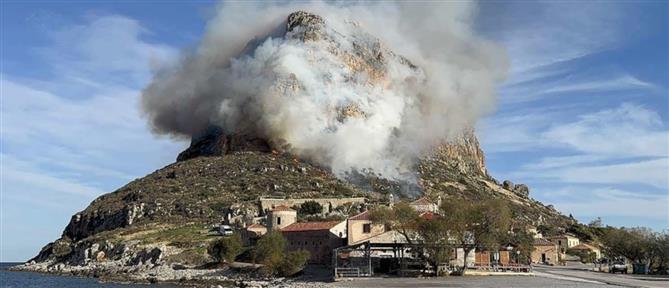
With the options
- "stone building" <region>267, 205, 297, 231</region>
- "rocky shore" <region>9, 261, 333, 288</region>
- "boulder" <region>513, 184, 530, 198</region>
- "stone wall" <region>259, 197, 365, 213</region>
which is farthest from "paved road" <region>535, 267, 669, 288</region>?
"boulder" <region>513, 184, 530, 198</region>

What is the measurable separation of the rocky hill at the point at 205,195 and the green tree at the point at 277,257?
8.62 meters

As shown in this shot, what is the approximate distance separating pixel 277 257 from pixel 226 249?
9.84 metres

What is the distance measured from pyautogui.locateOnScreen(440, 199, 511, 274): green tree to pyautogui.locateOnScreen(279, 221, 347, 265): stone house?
15854 mm

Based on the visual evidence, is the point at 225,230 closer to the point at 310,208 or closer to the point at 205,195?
the point at 310,208

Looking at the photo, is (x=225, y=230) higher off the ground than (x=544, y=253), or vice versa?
(x=225, y=230)

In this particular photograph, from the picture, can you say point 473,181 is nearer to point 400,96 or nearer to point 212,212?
point 400,96

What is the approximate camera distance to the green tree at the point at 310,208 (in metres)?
101

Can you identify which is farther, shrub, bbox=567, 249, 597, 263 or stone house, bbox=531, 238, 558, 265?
shrub, bbox=567, 249, 597, 263

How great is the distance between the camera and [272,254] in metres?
68.5

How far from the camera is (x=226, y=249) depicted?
74875mm

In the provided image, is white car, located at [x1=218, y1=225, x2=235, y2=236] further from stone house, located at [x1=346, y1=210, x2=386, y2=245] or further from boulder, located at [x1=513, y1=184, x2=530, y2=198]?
boulder, located at [x1=513, y1=184, x2=530, y2=198]

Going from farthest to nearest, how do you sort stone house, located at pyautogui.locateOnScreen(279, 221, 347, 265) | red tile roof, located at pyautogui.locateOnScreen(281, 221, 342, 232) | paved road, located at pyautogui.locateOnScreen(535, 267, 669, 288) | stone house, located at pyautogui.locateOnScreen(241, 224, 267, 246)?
stone house, located at pyautogui.locateOnScreen(241, 224, 267, 246) → red tile roof, located at pyautogui.locateOnScreen(281, 221, 342, 232) → stone house, located at pyautogui.locateOnScreen(279, 221, 347, 265) → paved road, located at pyautogui.locateOnScreen(535, 267, 669, 288)

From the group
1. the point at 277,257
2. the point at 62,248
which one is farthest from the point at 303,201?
the point at 62,248

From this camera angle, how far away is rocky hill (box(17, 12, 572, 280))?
86.9 meters
